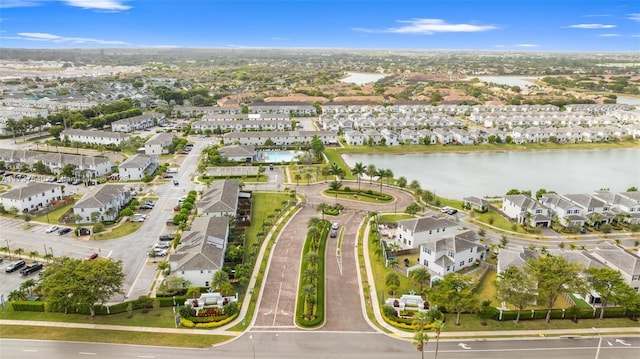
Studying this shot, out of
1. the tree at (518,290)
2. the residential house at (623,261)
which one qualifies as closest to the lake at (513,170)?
the residential house at (623,261)

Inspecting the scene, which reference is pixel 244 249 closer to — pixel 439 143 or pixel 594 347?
pixel 594 347

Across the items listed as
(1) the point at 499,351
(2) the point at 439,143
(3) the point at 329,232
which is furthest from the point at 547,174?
(1) the point at 499,351

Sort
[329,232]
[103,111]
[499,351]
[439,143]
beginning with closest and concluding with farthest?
[499,351] < [329,232] < [439,143] < [103,111]

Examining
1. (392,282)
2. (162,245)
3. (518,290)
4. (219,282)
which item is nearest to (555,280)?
(518,290)

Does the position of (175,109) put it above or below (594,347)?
above

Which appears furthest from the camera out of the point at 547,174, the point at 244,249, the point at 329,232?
the point at 547,174

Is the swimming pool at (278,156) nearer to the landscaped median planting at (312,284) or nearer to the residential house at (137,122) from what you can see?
the landscaped median planting at (312,284)

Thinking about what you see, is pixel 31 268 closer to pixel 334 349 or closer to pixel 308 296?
pixel 308 296
